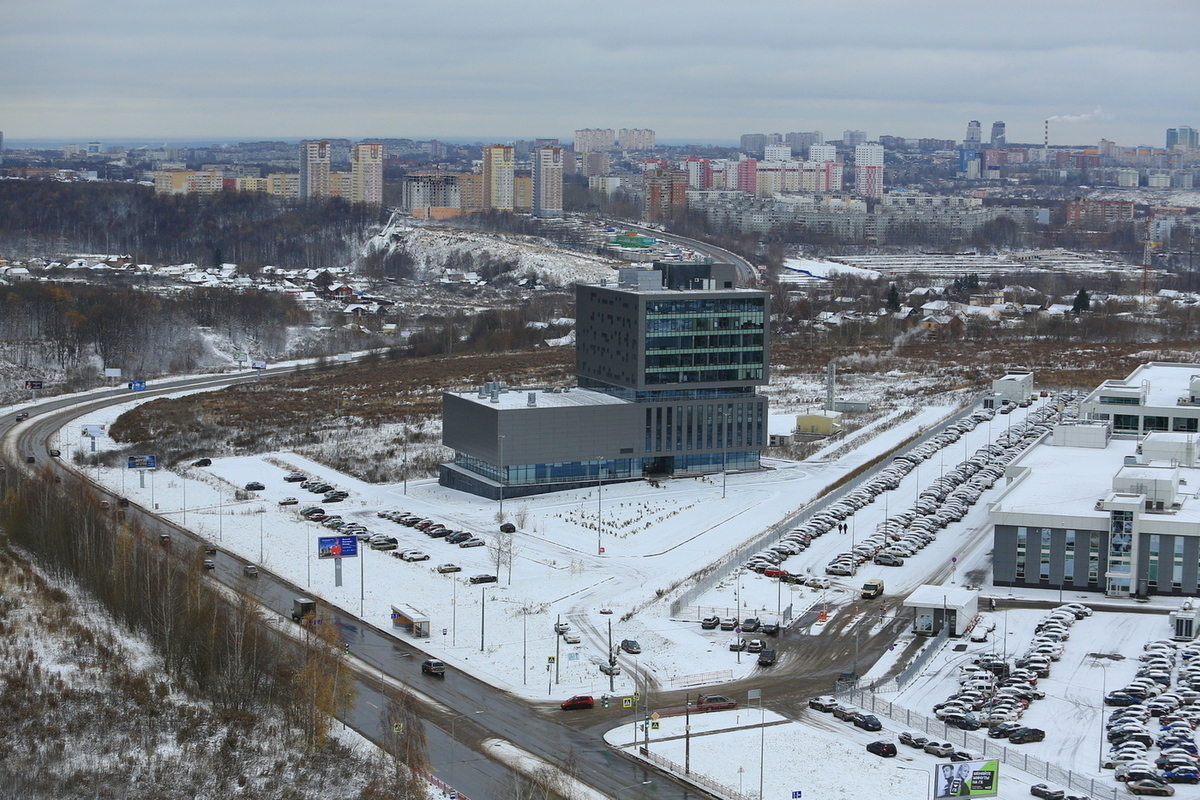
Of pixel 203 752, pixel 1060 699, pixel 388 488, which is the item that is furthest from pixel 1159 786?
pixel 388 488

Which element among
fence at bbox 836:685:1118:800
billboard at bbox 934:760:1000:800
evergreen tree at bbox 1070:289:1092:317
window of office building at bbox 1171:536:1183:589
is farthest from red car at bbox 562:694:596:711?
evergreen tree at bbox 1070:289:1092:317

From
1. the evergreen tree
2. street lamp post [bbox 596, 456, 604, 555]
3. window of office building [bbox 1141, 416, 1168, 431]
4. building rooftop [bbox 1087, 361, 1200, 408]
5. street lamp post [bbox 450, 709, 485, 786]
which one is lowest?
street lamp post [bbox 450, 709, 485, 786]

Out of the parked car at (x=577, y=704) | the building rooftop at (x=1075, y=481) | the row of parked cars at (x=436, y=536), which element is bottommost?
the parked car at (x=577, y=704)

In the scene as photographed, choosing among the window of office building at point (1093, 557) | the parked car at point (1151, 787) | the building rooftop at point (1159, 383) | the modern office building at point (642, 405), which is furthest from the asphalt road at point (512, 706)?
the building rooftop at point (1159, 383)

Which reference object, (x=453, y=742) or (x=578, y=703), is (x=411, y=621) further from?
(x=453, y=742)

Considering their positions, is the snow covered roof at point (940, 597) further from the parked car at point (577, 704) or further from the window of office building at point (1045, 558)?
the parked car at point (577, 704)

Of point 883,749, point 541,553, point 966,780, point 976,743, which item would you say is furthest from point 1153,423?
point 966,780

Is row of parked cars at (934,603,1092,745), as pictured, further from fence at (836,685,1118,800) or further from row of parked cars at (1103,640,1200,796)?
row of parked cars at (1103,640,1200,796)
